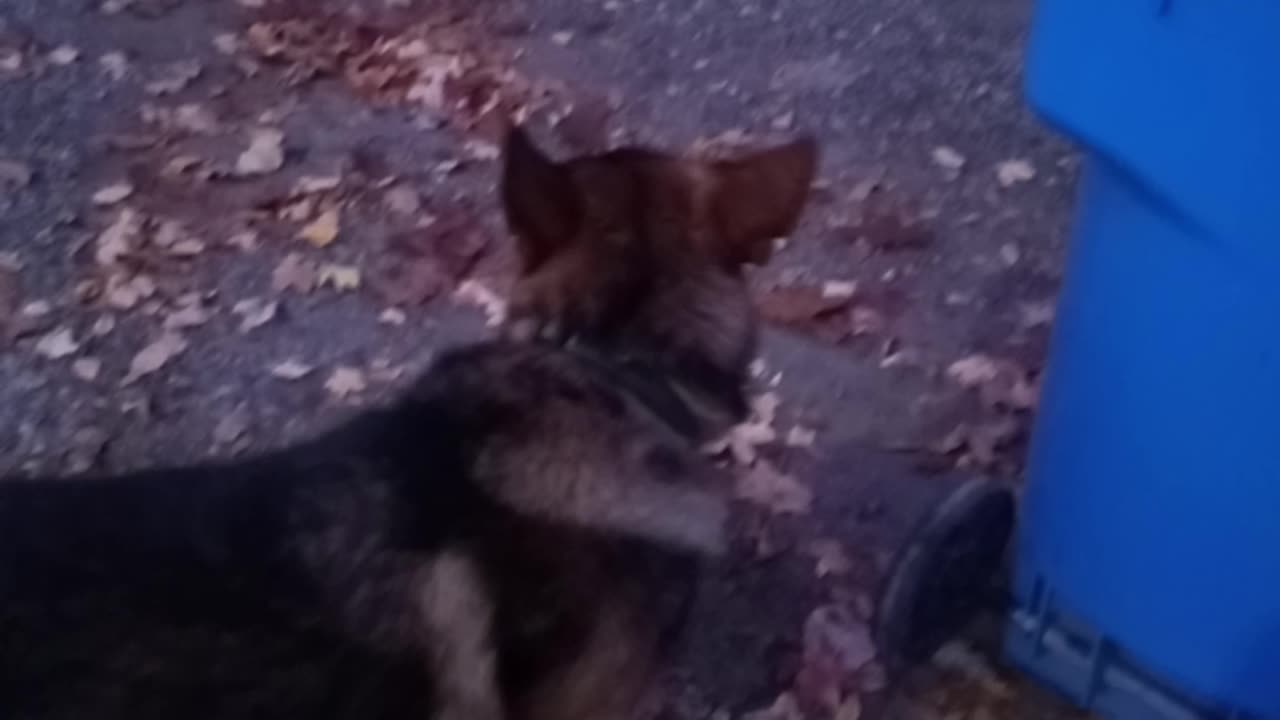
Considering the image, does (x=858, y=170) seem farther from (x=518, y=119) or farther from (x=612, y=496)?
(x=612, y=496)

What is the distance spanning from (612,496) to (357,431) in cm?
35

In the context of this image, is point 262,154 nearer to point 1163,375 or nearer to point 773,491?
point 773,491

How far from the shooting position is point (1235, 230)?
2.12 meters

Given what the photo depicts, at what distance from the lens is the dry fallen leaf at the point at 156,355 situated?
360 cm

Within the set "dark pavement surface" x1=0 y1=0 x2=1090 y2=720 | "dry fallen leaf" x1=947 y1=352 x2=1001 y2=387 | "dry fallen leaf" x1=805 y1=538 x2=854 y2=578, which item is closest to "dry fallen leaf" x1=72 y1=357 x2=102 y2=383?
"dark pavement surface" x1=0 y1=0 x2=1090 y2=720

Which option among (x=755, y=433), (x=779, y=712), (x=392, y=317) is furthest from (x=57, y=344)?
(x=779, y=712)

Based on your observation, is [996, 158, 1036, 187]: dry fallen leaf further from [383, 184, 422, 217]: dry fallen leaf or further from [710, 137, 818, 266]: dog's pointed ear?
[710, 137, 818, 266]: dog's pointed ear

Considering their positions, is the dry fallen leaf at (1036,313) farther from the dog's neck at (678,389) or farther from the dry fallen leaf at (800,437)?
the dog's neck at (678,389)

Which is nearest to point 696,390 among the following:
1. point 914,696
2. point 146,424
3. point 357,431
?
point 357,431

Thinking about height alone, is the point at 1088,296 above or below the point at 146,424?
above

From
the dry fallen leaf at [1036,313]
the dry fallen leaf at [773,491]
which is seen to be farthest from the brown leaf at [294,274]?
the dry fallen leaf at [1036,313]

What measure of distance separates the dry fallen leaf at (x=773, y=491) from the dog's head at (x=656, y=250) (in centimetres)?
104

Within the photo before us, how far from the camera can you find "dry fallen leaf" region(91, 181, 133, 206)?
416cm

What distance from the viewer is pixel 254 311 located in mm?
3816
